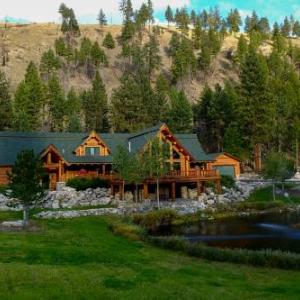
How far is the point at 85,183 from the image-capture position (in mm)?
49312

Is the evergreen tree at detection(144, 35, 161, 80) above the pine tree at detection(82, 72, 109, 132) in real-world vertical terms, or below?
above

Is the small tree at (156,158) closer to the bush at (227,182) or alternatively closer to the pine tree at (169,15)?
the bush at (227,182)

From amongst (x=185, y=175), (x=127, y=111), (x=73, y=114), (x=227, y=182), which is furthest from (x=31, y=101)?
(x=227, y=182)

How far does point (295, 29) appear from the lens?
197375mm

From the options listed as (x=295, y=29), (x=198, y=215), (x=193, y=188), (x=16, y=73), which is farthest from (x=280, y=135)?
(x=295, y=29)

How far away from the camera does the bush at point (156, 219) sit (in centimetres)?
3656

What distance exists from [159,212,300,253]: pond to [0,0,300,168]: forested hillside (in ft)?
112

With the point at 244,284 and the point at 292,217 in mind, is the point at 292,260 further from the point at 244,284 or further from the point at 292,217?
the point at 292,217

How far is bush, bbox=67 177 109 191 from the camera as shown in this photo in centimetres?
4912

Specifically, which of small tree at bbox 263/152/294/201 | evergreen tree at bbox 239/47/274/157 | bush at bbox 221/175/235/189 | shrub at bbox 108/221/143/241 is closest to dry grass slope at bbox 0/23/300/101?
evergreen tree at bbox 239/47/274/157

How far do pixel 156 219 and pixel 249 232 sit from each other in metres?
8.17

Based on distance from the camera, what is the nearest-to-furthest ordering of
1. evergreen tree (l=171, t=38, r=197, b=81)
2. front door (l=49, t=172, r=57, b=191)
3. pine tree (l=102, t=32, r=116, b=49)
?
front door (l=49, t=172, r=57, b=191)
evergreen tree (l=171, t=38, r=197, b=81)
pine tree (l=102, t=32, r=116, b=49)

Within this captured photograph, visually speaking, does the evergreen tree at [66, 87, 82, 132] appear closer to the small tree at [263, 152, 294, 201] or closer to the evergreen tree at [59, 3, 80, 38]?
the small tree at [263, 152, 294, 201]

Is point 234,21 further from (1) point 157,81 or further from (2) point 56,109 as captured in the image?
(2) point 56,109
